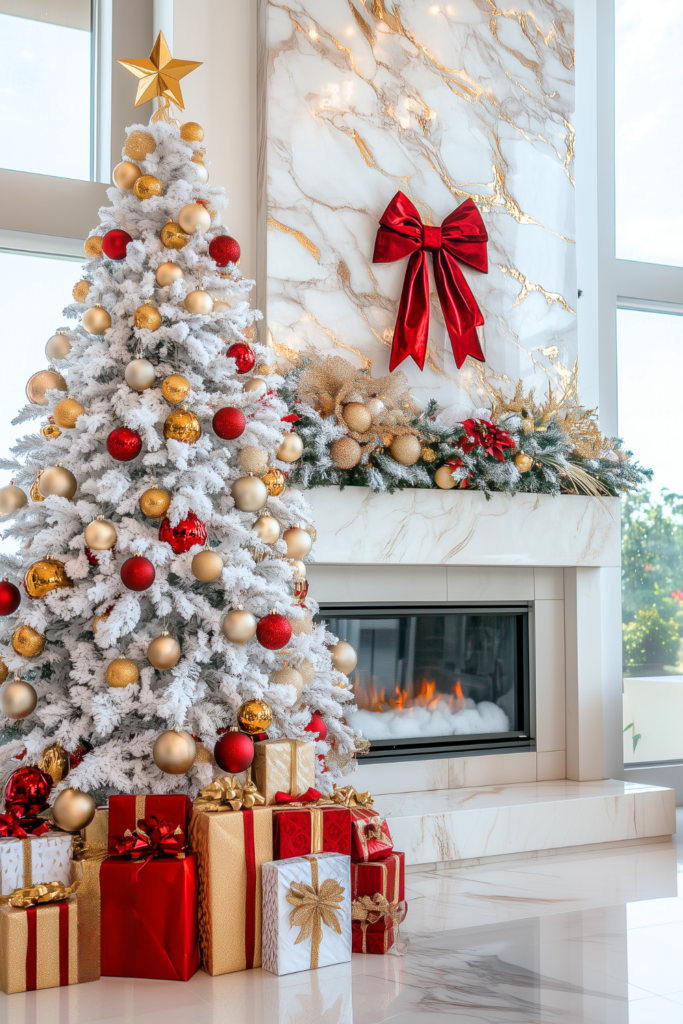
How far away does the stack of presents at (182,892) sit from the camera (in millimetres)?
1665

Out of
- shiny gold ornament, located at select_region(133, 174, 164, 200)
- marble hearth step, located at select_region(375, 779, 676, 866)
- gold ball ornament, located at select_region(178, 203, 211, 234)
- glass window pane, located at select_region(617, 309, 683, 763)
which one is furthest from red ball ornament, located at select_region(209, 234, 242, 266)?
glass window pane, located at select_region(617, 309, 683, 763)

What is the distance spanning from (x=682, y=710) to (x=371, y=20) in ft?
9.19

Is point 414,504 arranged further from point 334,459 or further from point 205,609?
point 205,609

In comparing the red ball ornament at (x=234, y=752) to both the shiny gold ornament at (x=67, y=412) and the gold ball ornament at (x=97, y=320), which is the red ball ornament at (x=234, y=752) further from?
the gold ball ornament at (x=97, y=320)

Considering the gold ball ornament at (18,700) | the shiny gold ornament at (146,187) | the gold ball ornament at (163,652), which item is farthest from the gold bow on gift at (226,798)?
the shiny gold ornament at (146,187)

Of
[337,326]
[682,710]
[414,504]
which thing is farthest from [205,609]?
[682,710]

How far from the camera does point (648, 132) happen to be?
3654 millimetres

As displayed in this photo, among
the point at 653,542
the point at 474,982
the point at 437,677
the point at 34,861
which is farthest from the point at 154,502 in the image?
the point at 653,542

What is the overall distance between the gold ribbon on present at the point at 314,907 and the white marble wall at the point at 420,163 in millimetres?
1597

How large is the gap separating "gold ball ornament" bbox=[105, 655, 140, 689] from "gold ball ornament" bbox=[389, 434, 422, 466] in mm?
1083

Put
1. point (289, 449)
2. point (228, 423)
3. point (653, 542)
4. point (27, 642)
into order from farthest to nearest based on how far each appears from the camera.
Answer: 1. point (653, 542)
2. point (289, 449)
3. point (228, 423)
4. point (27, 642)

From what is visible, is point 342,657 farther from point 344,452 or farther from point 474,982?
point 474,982

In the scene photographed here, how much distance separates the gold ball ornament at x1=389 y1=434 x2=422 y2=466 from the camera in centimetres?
262

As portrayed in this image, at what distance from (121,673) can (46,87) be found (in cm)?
205
